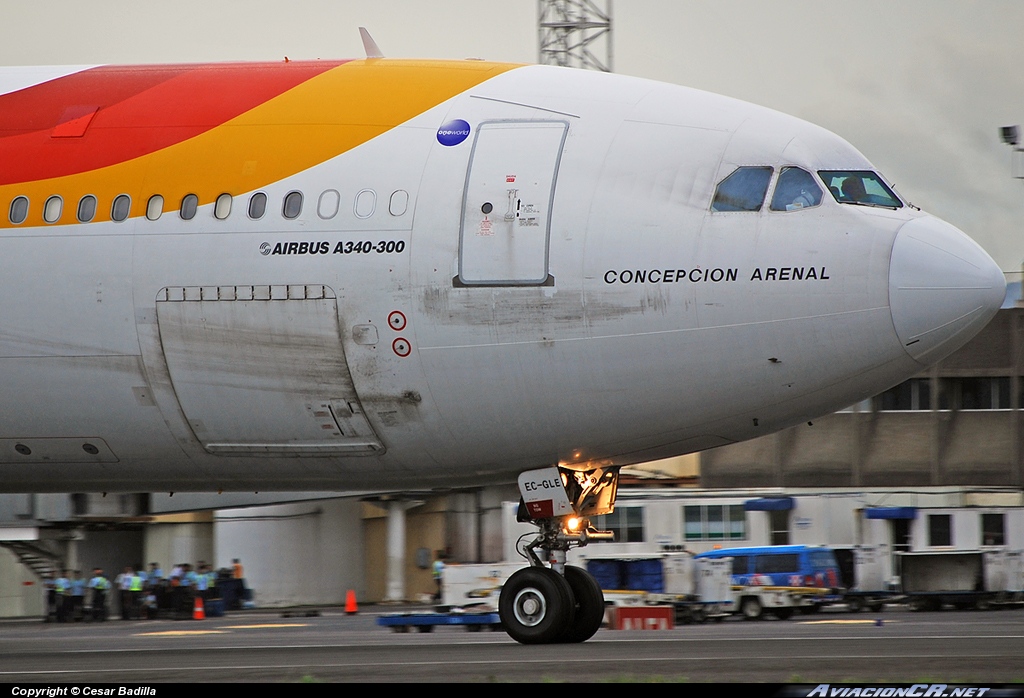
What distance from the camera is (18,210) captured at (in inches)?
561

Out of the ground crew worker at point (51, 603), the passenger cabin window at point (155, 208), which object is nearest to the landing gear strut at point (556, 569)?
the passenger cabin window at point (155, 208)

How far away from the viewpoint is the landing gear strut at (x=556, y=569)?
45.2ft

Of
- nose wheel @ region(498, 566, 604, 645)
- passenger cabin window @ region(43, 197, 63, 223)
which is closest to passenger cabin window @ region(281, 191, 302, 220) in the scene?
passenger cabin window @ region(43, 197, 63, 223)

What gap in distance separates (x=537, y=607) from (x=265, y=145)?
5254mm

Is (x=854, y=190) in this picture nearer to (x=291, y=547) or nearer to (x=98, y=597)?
(x=98, y=597)

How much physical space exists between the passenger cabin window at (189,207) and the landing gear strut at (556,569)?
4195mm

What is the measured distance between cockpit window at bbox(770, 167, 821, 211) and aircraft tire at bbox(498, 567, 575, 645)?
13.7 feet

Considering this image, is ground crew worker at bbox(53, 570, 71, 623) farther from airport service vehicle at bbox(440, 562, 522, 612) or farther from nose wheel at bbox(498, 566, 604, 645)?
nose wheel at bbox(498, 566, 604, 645)

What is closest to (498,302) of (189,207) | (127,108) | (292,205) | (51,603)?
(292,205)

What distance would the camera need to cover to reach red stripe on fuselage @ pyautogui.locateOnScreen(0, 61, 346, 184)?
1425 centimetres

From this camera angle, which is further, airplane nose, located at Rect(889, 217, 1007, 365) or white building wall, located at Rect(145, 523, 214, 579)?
white building wall, located at Rect(145, 523, 214, 579)

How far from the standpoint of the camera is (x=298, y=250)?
13.6 metres

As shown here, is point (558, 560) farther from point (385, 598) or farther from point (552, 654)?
point (385, 598)
